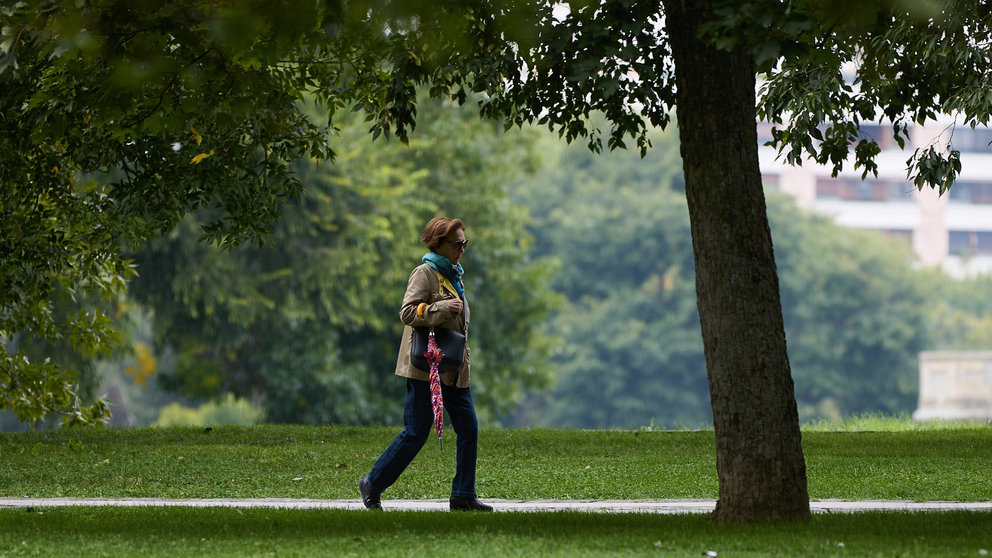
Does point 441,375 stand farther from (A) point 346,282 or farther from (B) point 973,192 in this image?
(B) point 973,192

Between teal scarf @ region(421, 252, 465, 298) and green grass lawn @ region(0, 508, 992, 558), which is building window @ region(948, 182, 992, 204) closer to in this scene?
teal scarf @ region(421, 252, 465, 298)

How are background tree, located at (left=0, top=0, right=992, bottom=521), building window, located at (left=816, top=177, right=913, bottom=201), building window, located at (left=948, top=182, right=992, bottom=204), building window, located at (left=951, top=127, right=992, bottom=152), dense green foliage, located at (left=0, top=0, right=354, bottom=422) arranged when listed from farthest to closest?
1. building window, located at (left=948, top=182, right=992, bottom=204)
2. building window, located at (left=816, top=177, right=913, bottom=201)
3. building window, located at (left=951, top=127, right=992, bottom=152)
4. dense green foliage, located at (left=0, top=0, right=354, bottom=422)
5. background tree, located at (left=0, top=0, right=992, bottom=521)

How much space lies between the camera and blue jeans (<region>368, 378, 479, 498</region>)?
8406mm

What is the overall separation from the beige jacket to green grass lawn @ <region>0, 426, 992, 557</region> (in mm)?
872

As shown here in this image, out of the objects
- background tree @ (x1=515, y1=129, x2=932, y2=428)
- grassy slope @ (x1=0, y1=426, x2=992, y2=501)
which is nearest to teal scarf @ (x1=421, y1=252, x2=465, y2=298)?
grassy slope @ (x1=0, y1=426, x2=992, y2=501)

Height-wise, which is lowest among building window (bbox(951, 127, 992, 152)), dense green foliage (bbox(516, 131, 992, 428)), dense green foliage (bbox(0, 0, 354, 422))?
dense green foliage (bbox(516, 131, 992, 428))

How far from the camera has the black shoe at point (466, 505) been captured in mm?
8612

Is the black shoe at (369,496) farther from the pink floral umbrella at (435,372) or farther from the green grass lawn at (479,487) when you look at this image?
the pink floral umbrella at (435,372)

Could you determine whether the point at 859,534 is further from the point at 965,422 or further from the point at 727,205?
the point at 965,422

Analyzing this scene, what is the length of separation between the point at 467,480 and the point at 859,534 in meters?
2.66

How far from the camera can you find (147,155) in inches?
441

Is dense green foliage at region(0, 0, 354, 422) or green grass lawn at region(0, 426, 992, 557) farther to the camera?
dense green foliage at region(0, 0, 354, 422)

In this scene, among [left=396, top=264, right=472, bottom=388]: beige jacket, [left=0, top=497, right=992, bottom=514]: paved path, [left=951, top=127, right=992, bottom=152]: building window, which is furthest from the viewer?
[left=951, top=127, right=992, bottom=152]: building window

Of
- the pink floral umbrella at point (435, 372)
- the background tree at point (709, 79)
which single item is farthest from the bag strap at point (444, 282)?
the background tree at point (709, 79)
